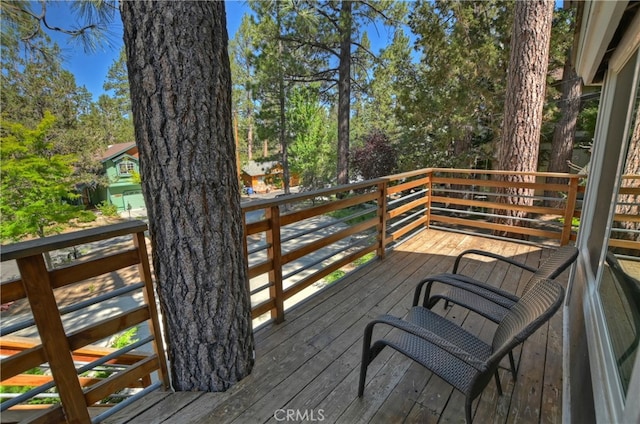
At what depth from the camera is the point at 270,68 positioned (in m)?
12.0

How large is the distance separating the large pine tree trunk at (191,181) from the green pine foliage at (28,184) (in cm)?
962

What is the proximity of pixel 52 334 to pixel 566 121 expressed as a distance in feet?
31.9

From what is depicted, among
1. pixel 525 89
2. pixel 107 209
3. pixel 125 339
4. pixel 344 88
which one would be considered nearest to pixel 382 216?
pixel 525 89

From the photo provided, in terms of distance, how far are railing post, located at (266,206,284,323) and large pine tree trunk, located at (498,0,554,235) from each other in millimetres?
3206

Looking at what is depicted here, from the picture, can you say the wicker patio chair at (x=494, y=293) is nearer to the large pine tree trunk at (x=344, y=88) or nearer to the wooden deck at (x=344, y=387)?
the wooden deck at (x=344, y=387)

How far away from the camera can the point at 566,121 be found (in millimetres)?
7426

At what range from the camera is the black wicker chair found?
3.99ft

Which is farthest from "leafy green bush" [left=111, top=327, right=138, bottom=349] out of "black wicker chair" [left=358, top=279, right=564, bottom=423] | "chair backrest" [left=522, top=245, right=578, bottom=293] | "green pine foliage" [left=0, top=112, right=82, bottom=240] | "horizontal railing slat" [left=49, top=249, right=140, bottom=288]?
"chair backrest" [left=522, top=245, right=578, bottom=293]

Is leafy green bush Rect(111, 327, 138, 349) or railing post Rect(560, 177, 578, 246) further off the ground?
railing post Rect(560, 177, 578, 246)

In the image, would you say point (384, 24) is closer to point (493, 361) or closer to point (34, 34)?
point (34, 34)

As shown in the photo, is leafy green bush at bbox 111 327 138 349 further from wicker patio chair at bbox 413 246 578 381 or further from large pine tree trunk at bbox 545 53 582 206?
large pine tree trunk at bbox 545 53 582 206

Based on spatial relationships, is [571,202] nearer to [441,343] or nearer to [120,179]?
[441,343]

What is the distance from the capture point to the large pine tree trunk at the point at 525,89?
3941 mm

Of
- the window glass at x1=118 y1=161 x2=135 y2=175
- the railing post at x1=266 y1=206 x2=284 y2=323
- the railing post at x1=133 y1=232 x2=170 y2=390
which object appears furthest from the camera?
the window glass at x1=118 y1=161 x2=135 y2=175
